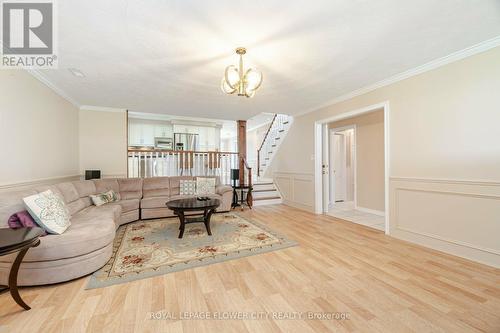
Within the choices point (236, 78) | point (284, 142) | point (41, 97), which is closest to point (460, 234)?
point (236, 78)

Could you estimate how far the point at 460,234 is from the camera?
8.22 feet

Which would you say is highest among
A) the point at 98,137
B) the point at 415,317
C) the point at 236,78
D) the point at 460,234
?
the point at 236,78

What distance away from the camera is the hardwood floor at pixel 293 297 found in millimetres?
→ 1474

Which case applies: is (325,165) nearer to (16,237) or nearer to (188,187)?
(188,187)

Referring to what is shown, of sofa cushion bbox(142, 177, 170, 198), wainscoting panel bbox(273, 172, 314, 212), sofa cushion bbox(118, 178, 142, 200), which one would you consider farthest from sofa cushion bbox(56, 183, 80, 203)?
wainscoting panel bbox(273, 172, 314, 212)

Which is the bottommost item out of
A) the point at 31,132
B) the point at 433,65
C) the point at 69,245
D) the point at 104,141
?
the point at 69,245

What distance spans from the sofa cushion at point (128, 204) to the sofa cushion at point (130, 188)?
32cm

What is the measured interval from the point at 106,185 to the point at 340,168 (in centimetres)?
613

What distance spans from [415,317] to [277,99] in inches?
149

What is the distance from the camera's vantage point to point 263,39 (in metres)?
2.16

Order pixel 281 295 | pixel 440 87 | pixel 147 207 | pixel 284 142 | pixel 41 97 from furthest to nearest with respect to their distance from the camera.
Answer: pixel 284 142 < pixel 147 207 < pixel 41 97 < pixel 440 87 < pixel 281 295

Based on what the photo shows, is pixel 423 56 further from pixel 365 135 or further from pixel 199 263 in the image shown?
pixel 199 263

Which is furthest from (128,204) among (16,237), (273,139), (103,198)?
(273,139)

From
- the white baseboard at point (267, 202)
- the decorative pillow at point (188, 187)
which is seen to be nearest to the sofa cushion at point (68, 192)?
the decorative pillow at point (188, 187)
